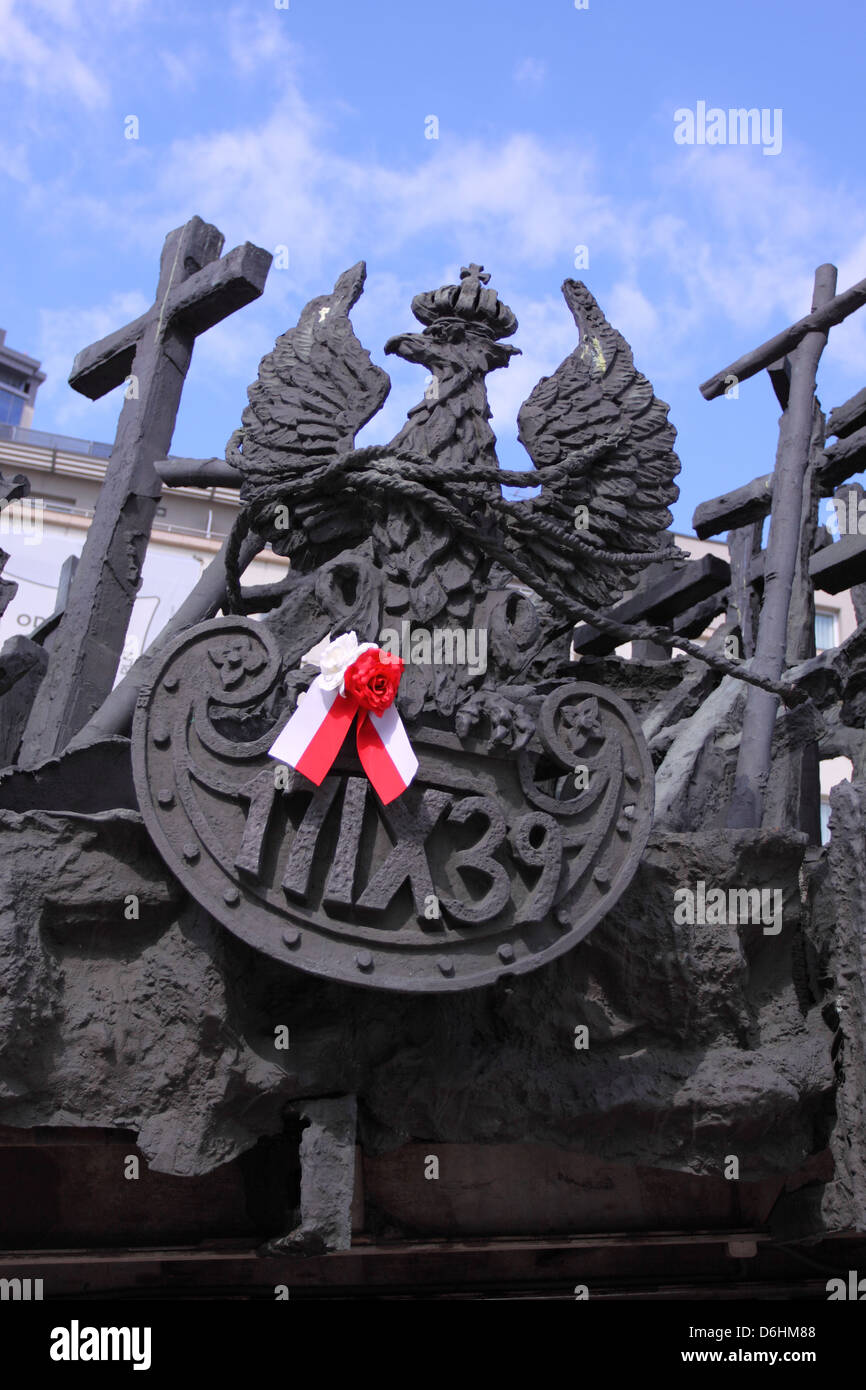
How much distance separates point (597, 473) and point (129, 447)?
2731mm

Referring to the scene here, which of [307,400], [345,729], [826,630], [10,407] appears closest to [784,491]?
[307,400]

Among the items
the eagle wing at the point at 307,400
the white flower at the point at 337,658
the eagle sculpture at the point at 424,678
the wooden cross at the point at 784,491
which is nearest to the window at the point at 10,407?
the wooden cross at the point at 784,491

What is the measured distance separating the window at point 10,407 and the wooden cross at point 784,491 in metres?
20.1

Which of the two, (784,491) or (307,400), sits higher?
(784,491)

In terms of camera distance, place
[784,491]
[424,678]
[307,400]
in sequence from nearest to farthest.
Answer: [424,678] < [307,400] < [784,491]

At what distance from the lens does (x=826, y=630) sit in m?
22.4

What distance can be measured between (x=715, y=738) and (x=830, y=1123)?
6.20 feet

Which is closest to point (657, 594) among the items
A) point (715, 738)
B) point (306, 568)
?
point (715, 738)

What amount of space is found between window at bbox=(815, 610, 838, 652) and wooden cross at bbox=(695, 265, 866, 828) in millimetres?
14872

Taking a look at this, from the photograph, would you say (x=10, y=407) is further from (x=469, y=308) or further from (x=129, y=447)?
(x=469, y=308)

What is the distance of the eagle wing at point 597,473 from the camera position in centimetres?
473

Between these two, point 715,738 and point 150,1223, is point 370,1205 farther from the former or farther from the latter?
point 715,738
